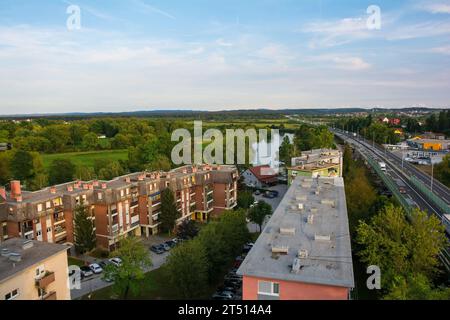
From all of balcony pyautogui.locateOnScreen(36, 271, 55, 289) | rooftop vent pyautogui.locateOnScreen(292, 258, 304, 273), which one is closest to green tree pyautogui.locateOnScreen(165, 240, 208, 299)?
balcony pyautogui.locateOnScreen(36, 271, 55, 289)

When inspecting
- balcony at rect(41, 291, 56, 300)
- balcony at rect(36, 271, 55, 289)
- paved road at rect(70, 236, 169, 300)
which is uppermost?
balcony at rect(36, 271, 55, 289)

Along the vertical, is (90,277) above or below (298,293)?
below

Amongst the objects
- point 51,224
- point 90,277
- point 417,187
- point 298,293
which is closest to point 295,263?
point 298,293

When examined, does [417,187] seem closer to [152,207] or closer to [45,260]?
[152,207]

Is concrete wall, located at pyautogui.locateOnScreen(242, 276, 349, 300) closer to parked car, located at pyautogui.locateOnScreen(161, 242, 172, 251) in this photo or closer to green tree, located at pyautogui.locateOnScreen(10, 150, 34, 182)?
parked car, located at pyautogui.locateOnScreen(161, 242, 172, 251)

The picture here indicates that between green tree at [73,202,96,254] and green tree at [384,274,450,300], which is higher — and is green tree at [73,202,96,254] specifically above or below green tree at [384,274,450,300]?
below

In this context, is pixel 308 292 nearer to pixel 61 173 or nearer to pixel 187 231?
pixel 187 231

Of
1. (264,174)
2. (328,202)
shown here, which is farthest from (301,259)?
(264,174)
